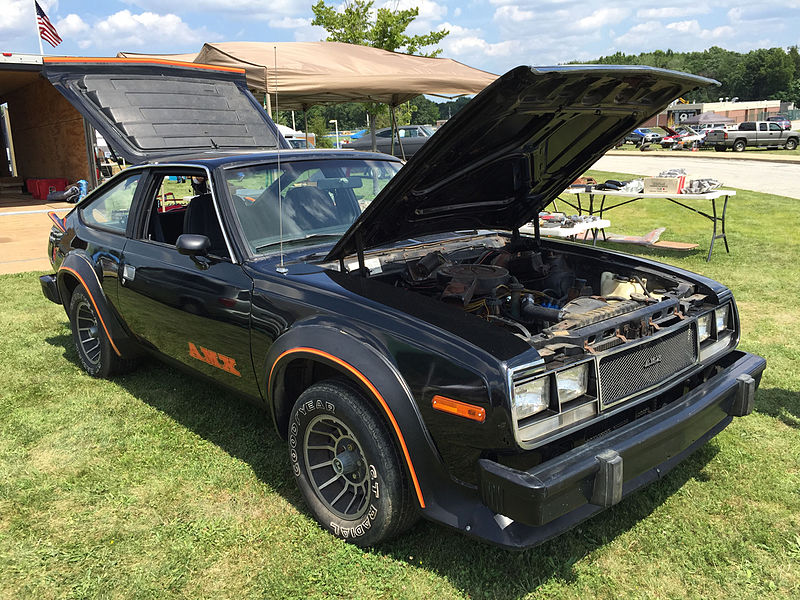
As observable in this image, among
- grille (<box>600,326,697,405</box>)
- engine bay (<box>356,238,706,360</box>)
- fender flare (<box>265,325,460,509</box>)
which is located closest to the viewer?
fender flare (<box>265,325,460,509</box>)

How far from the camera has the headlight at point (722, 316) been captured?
2972 millimetres

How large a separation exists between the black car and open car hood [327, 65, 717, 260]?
0.01 m

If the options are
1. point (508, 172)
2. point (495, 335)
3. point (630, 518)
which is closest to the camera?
point (495, 335)

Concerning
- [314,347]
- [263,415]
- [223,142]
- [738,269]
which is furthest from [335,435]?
[738,269]

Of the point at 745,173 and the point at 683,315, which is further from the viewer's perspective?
the point at 745,173

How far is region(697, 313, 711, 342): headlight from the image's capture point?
2.83 metres

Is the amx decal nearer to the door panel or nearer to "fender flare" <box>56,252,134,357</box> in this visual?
the door panel

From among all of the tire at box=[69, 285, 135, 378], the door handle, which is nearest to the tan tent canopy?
the tire at box=[69, 285, 135, 378]

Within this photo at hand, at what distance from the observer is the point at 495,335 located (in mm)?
2283

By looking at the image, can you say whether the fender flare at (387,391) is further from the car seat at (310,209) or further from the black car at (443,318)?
the car seat at (310,209)

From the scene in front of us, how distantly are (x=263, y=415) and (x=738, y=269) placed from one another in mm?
6415

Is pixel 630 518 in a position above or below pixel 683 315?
below

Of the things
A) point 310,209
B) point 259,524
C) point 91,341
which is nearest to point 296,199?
point 310,209

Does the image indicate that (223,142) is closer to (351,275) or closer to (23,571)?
(351,275)
